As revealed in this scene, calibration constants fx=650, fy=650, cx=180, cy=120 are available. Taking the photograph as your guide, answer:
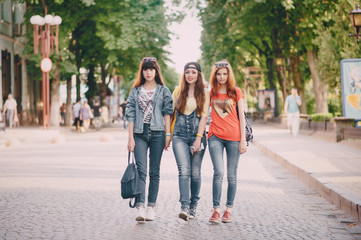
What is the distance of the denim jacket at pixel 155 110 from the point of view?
23.3 feet

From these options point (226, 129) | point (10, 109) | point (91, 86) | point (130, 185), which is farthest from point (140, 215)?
point (91, 86)

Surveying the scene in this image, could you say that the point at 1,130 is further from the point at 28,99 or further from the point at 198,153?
the point at 198,153

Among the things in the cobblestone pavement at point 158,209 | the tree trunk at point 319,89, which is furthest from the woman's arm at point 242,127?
the tree trunk at point 319,89

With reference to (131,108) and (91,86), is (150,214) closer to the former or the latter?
(131,108)

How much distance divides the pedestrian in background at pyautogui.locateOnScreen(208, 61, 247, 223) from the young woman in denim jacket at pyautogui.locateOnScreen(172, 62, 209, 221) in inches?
5.6

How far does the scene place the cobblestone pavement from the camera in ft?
21.4

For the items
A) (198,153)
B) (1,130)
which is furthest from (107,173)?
(1,130)

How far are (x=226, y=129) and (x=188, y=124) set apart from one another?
42 centimetres

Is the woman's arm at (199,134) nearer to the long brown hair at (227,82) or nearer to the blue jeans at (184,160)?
the blue jeans at (184,160)

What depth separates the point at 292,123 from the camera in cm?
2366

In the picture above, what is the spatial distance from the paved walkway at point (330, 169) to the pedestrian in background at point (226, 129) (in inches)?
57.8

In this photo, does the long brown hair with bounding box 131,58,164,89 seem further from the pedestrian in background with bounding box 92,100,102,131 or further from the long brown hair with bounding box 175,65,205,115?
the pedestrian in background with bounding box 92,100,102,131

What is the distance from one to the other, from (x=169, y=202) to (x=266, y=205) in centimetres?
127

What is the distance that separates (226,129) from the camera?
7137 mm
